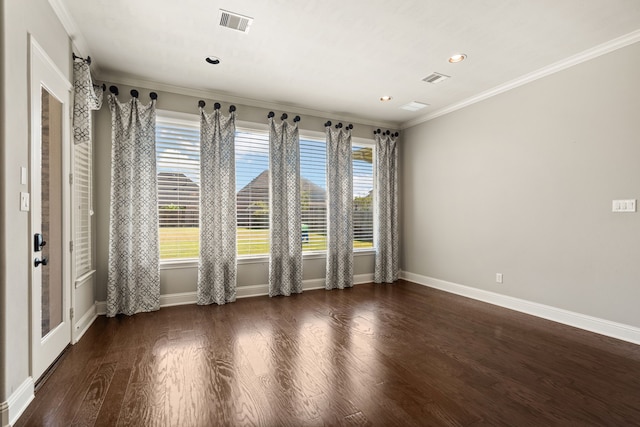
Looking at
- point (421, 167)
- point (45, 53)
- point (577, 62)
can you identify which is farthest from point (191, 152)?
point (577, 62)

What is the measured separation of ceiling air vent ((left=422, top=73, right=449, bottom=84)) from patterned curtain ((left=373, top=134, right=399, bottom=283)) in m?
1.71

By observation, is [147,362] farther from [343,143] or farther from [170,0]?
[343,143]

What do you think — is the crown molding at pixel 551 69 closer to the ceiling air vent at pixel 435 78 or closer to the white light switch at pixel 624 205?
the ceiling air vent at pixel 435 78

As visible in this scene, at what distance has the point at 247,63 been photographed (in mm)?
3518

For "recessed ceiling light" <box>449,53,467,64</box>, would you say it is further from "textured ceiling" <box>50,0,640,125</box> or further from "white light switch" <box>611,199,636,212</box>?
"white light switch" <box>611,199,636,212</box>

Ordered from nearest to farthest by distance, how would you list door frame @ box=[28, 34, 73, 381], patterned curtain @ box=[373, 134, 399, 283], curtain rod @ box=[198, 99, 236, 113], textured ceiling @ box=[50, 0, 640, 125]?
1. door frame @ box=[28, 34, 73, 381]
2. textured ceiling @ box=[50, 0, 640, 125]
3. curtain rod @ box=[198, 99, 236, 113]
4. patterned curtain @ box=[373, 134, 399, 283]

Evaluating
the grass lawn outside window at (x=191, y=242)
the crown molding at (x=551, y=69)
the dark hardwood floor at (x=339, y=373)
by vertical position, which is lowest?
the dark hardwood floor at (x=339, y=373)

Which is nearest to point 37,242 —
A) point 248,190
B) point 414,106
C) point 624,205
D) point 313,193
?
point 248,190

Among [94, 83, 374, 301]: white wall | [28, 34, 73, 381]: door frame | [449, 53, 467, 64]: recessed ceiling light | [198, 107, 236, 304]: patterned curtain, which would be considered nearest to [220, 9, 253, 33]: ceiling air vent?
[28, 34, 73, 381]: door frame

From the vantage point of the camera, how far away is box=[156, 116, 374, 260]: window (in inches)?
163

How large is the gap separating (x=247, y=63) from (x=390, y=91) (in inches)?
78.2

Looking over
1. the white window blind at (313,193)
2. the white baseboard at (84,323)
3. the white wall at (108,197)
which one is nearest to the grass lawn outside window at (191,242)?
the white wall at (108,197)

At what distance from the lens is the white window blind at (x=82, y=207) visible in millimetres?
3064

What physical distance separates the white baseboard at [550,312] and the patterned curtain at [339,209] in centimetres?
154
